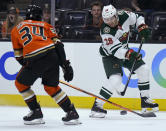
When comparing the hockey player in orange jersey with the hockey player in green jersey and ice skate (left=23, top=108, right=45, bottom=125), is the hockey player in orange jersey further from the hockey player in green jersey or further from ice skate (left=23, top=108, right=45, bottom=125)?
the hockey player in green jersey

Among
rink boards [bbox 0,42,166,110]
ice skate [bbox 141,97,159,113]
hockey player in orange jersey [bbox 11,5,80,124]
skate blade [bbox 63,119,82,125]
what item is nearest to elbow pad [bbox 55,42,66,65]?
hockey player in orange jersey [bbox 11,5,80,124]

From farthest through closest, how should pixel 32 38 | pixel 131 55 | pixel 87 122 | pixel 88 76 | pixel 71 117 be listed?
pixel 88 76
pixel 131 55
pixel 87 122
pixel 71 117
pixel 32 38

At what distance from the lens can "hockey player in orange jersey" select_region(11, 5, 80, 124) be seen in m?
3.93

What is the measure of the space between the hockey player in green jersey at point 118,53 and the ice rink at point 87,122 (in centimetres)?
19

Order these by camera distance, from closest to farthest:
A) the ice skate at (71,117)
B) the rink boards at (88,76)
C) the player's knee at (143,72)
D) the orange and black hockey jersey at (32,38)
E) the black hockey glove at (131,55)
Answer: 1. the orange and black hockey jersey at (32,38)
2. the ice skate at (71,117)
3. the black hockey glove at (131,55)
4. the player's knee at (143,72)
5. the rink boards at (88,76)

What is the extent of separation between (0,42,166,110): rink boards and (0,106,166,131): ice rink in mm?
244

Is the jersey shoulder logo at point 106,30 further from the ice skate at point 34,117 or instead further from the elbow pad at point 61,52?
the ice skate at point 34,117

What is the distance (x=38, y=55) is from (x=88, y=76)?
151 centimetres

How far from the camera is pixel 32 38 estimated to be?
3920 mm

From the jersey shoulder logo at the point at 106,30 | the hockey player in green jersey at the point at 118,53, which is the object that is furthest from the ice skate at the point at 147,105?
the jersey shoulder logo at the point at 106,30

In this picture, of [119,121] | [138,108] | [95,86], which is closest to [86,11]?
[95,86]

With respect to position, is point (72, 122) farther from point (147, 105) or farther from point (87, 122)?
point (147, 105)

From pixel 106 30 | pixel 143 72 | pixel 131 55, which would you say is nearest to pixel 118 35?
pixel 106 30

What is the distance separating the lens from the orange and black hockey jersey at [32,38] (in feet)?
12.9
